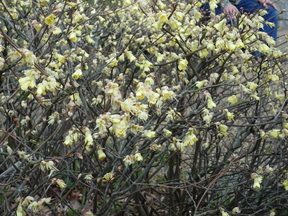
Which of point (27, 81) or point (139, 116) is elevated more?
point (27, 81)

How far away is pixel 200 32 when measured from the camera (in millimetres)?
3482

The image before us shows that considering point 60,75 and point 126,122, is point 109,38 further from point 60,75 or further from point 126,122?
point 126,122

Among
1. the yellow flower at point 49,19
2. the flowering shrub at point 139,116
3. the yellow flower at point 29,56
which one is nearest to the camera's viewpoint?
the yellow flower at point 29,56

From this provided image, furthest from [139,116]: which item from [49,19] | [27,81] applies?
[49,19]

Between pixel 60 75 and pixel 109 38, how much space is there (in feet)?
6.29

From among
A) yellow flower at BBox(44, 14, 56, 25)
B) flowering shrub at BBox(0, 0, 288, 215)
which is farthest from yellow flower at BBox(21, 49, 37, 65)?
yellow flower at BBox(44, 14, 56, 25)

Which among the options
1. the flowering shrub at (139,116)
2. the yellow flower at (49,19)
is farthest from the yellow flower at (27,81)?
the yellow flower at (49,19)

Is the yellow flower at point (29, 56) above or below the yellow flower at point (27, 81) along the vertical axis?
above

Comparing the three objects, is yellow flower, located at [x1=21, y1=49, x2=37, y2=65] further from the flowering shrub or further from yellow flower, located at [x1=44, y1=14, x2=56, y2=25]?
yellow flower, located at [x1=44, y1=14, x2=56, y2=25]

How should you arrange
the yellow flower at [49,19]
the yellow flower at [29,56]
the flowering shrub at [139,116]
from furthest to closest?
the flowering shrub at [139,116] → the yellow flower at [49,19] → the yellow flower at [29,56]

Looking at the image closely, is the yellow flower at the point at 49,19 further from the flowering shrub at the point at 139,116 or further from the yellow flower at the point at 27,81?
the yellow flower at the point at 27,81

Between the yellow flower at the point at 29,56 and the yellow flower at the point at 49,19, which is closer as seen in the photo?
the yellow flower at the point at 29,56

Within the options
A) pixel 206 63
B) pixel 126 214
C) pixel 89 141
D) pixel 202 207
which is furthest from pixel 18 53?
pixel 202 207

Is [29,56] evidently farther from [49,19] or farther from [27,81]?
[49,19]
